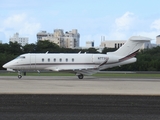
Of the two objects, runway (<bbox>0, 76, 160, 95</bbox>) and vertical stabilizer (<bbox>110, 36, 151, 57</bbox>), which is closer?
runway (<bbox>0, 76, 160, 95</bbox>)

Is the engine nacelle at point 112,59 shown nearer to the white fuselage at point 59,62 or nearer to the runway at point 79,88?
the white fuselage at point 59,62

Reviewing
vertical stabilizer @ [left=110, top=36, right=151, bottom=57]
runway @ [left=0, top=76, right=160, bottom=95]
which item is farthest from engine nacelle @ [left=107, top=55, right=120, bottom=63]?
runway @ [left=0, top=76, right=160, bottom=95]

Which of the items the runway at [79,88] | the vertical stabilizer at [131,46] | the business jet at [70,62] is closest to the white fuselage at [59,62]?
the business jet at [70,62]

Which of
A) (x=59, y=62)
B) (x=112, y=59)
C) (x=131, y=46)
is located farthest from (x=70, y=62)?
(x=131, y=46)

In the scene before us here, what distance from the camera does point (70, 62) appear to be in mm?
45562

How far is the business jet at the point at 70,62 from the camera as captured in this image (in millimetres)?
44844

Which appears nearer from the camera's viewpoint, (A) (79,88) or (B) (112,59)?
(A) (79,88)

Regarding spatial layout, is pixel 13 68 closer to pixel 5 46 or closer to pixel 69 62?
pixel 69 62

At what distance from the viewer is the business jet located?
4484 centimetres

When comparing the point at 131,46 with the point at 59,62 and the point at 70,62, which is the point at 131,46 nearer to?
the point at 70,62

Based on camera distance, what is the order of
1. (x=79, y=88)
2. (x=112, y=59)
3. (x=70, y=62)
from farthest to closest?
(x=112, y=59)
(x=70, y=62)
(x=79, y=88)

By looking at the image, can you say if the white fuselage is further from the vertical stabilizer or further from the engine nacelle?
the vertical stabilizer
